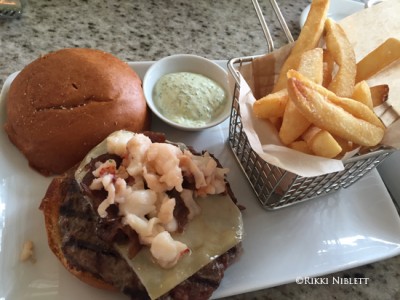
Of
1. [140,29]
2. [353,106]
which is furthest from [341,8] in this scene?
[353,106]

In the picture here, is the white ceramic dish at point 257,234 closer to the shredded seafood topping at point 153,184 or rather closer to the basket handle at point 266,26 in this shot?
the shredded seafood topping at point 153,184

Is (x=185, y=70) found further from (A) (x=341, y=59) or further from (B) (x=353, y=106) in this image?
(B) (x=353, y=106)

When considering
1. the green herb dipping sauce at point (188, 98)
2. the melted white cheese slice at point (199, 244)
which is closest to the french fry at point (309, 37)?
the green herb dipping sauce at point (188, 98)

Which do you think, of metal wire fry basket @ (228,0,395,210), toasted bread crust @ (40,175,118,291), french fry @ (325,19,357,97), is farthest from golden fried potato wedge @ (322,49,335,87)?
toasted bread crust @ (40,175,118,291)

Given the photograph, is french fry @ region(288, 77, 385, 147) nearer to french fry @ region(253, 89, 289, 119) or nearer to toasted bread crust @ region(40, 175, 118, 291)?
french fry @ region(253, 89, 289, 119)

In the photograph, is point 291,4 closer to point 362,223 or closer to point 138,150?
point 362,223

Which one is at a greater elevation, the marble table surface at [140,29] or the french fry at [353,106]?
the french fry at [353,106]

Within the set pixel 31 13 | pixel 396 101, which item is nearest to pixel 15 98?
pixel 31 13
